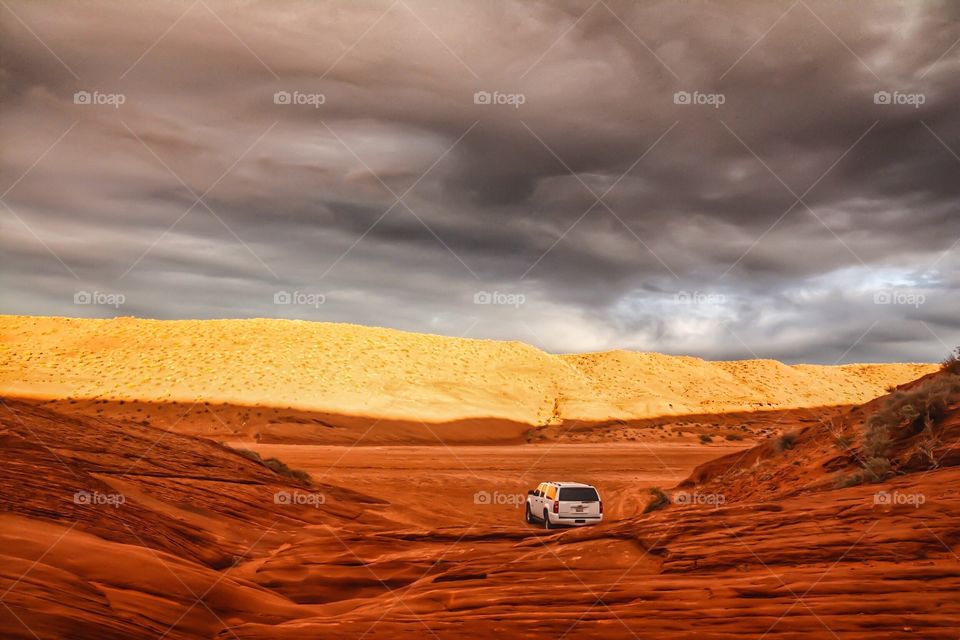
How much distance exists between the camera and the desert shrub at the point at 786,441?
2158 centimetres

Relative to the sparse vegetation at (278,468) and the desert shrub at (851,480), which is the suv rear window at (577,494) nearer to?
the desert shrub at (851,480)

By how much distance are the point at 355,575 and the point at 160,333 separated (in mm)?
89103

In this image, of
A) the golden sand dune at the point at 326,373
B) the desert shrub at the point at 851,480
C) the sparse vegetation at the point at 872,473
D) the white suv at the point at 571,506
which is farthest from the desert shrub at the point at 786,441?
the golden sand dune at the point at 326,373

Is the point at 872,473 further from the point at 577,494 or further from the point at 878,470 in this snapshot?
the point at 577,494

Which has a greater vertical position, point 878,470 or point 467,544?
point 878,470

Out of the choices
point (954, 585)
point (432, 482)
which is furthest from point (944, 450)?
point (432, 482)

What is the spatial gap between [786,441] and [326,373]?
58.6 m

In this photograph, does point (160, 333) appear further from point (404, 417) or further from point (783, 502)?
point (783, 502)

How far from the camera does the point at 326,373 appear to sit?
73938 mm

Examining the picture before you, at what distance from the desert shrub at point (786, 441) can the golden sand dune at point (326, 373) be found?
4462cm

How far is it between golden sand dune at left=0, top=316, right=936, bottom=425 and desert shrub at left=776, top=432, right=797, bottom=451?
4462 cm

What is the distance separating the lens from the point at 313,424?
57.8m

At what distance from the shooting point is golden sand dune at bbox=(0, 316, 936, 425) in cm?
6650

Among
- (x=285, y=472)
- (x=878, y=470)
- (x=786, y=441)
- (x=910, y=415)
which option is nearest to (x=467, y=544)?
(x=878, y=470)
